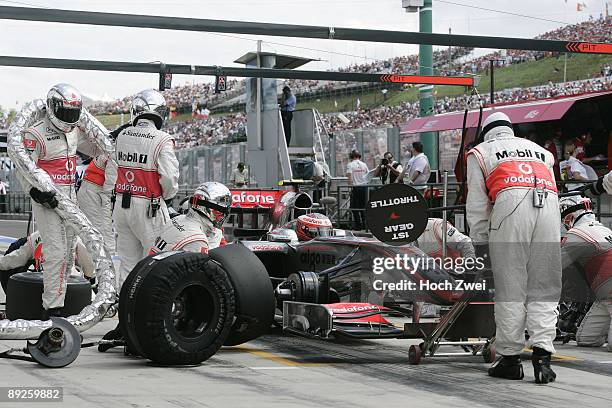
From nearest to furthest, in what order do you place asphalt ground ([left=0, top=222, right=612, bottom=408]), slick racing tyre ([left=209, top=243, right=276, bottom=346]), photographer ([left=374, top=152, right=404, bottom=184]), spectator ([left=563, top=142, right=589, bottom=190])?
asphalt ground ([left=0, top=222, right=612, bottom=408]), slick racing tyre ([left=209, top=243, right=276, bottom=346]), spectator ([left=563, top=142, right=589, bottom=190]), photographer ([left=374, top=152, right=404, bottom=184])

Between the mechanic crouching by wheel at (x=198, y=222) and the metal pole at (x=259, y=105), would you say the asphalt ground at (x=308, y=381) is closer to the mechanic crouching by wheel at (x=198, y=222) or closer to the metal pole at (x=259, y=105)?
the mechanic crouching by wheel at (x=198, y=222)

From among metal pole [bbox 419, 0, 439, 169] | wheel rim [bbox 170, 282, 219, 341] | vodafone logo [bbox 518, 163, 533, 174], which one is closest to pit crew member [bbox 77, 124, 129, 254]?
wheel rim [bbox 170, 282, 219, 341]

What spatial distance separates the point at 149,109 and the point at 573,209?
410 cm

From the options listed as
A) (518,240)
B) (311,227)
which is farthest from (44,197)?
(518,240)

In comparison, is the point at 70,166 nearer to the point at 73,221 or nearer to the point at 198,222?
the point at 73,221

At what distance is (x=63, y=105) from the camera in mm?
8938

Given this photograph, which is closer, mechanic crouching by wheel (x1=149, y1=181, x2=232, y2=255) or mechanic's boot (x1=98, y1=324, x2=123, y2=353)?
mechanic's boot (x1=98, y1=324, x2=123, y2=353)

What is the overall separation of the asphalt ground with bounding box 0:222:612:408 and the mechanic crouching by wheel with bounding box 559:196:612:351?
2.29ft

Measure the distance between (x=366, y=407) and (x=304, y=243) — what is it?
3900 millimetres

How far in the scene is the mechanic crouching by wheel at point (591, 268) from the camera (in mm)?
8961

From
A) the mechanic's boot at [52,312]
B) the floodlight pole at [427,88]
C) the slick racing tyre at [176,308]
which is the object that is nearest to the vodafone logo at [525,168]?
the slick racing tyre at [176,308]

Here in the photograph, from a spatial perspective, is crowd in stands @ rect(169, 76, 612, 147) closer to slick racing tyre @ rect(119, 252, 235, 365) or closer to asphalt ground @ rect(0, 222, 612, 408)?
asphalt ground @ rect(0, 222, 612, 408)

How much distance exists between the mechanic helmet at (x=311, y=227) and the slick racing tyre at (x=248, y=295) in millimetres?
2317

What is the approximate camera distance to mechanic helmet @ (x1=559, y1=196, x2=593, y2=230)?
31.2 ft
